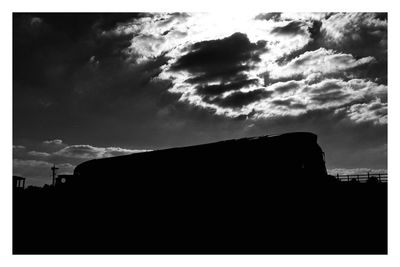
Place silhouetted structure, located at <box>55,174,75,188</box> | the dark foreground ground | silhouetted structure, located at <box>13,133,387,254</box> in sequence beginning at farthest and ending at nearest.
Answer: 1. silhouetted structure, located at <box>55,174,75,188</box>
2. silhouetted structure, located at <box>13,133,387,254</box>
3. the dark foreground ground

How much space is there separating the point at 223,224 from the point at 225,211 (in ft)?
2.11

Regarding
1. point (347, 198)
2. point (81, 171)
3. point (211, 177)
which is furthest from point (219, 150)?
point (81, 171)

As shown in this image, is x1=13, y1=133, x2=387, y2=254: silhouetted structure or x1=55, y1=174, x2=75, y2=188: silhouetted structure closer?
x1=13, y1=133, x2=387, y2=254: silhouetted structure

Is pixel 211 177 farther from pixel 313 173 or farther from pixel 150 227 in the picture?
pixel 313 173

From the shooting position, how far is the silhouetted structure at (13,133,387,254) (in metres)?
8.97

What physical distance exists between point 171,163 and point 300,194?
20.6ft

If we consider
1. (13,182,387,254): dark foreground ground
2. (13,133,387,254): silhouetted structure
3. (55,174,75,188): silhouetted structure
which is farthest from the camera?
(55,174,75,188): silhouetted structure

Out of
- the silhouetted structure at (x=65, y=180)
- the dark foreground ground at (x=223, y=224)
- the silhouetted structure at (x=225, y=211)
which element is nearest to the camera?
the dark foreground ground at (x=223, y=224)

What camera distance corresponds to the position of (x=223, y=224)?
428 inches

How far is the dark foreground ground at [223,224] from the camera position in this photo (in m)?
8.62

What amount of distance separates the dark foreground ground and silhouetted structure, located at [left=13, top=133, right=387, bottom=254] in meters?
0.03

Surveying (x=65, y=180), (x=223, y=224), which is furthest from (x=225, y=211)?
(x=65, y=180)

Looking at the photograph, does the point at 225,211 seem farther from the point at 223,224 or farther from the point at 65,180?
the point at 65,180

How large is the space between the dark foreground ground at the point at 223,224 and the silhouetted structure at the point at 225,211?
34mm
